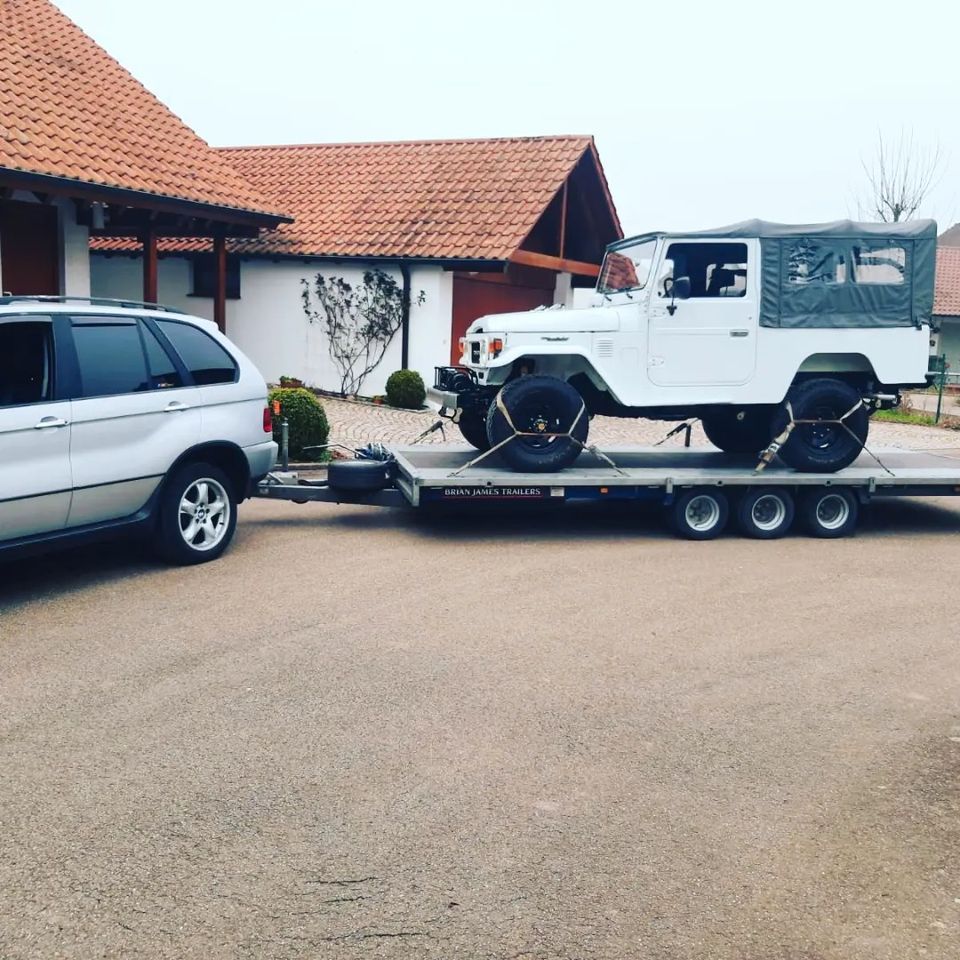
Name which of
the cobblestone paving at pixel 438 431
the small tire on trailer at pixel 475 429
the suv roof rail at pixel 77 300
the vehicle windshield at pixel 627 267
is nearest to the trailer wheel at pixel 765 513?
the vehicle windshield at pixel 627 267

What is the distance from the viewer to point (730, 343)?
9.91 meters

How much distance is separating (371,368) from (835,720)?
53.8 ft

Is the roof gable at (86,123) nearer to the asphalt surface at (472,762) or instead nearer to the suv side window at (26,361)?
the suv side window at (26,361)

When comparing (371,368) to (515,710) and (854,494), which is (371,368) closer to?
(854,494)

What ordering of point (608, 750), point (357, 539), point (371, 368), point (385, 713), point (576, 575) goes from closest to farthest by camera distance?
point (608, 750)
point (385, 713)
point (576, 575)
point (357, 539)
point (371, 368)

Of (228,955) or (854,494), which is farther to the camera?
(854,494)

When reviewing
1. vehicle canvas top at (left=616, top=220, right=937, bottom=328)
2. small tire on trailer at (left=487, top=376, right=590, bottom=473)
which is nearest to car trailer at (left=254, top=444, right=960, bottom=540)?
small tire on trailer at (left=487, top=376, right=590, bottom=473)

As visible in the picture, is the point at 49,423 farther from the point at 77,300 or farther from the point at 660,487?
the point at 660,487

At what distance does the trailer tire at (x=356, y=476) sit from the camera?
9227 millimetres

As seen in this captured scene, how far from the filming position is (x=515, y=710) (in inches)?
214

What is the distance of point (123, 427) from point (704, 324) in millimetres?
5097

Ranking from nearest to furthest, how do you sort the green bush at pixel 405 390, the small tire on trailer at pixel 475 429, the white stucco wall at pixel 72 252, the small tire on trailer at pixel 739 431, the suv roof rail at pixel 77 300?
the suv roof rail at pixel 77 300, the small tire on trailer at pixel 475 429, the small tire on trailer at pixel 739 431, the white stucco wall at pixel 72 252, the green bush at pixel 405 390


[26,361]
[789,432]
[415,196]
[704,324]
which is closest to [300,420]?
[704,324]

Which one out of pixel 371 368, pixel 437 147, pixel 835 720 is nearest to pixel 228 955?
pixel 835 720
